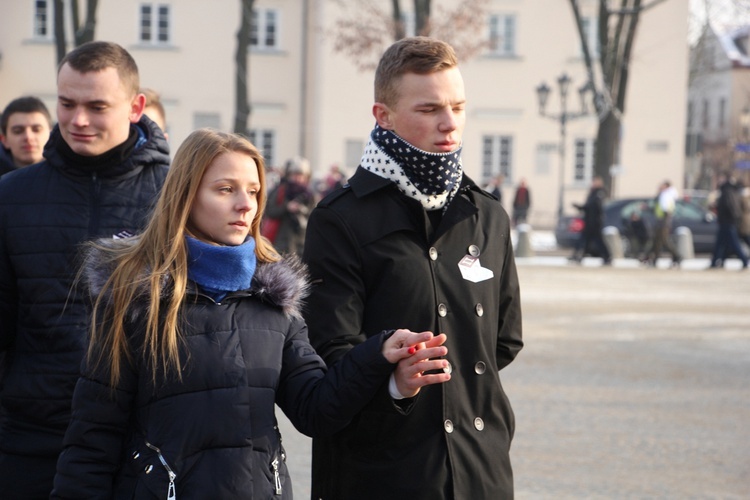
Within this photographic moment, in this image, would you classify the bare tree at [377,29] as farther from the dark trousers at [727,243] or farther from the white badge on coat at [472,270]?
the white badge on coat at [472,270]

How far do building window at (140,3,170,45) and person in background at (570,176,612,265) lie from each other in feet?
67.5

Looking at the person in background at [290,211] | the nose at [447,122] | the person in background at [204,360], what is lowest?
the person in background at [290,211]

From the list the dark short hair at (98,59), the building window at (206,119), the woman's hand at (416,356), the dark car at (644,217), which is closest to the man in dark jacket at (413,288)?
the woman's hand at (416,356)

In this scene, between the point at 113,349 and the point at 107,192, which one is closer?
the point at 113,349

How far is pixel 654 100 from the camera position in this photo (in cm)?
4581

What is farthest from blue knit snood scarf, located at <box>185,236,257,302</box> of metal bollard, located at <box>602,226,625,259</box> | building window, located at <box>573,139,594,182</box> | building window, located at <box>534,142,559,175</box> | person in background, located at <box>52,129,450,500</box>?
building window, located at <box>573,139,594,182</box>

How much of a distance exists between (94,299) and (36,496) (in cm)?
109

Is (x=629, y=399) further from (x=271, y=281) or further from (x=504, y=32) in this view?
(x=504, y=32)

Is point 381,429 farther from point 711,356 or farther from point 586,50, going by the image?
point 586,50

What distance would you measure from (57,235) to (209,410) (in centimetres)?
121

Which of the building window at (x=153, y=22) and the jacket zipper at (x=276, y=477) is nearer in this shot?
the jacket zipper at (x=276, y=477)

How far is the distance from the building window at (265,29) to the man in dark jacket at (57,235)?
40759 millimetres

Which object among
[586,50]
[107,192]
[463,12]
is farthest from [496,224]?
[463,12]

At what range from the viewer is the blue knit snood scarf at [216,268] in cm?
344
